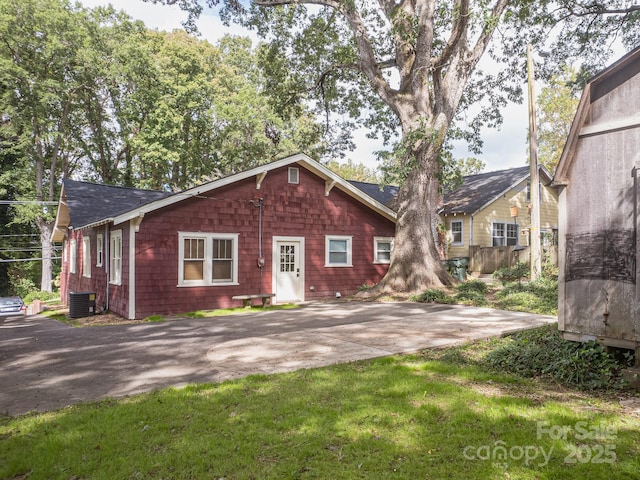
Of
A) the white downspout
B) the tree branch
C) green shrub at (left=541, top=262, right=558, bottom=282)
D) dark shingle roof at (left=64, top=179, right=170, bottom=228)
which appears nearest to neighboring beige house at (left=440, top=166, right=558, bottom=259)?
green shrub at (left=541, top=262, right=558, bottom=282)

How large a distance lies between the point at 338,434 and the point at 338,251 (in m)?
12.1

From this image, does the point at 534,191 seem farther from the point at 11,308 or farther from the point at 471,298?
the point at 11,308

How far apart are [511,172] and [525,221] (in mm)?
3383

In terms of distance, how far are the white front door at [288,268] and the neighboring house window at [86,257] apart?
7384 mm

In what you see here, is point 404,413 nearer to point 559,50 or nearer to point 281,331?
point 281,331

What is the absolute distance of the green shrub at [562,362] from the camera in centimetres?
476

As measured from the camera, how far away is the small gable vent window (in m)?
14.3

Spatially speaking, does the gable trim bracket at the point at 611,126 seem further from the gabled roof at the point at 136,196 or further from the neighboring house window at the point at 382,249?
the neighboring house window at the point at 382,249

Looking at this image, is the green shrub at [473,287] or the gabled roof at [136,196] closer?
the gabled roof at [136,196]

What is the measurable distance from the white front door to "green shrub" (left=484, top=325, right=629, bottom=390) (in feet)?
29.5

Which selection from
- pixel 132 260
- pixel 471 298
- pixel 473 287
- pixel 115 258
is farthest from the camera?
pixel 473 287

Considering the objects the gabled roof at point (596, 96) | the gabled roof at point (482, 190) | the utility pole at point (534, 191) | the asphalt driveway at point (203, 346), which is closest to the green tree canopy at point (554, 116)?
the gabled roof at point (482, 190)

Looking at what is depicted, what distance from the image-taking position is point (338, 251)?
15516 mm

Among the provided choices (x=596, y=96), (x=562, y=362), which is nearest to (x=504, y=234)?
(x=596, y=96)
